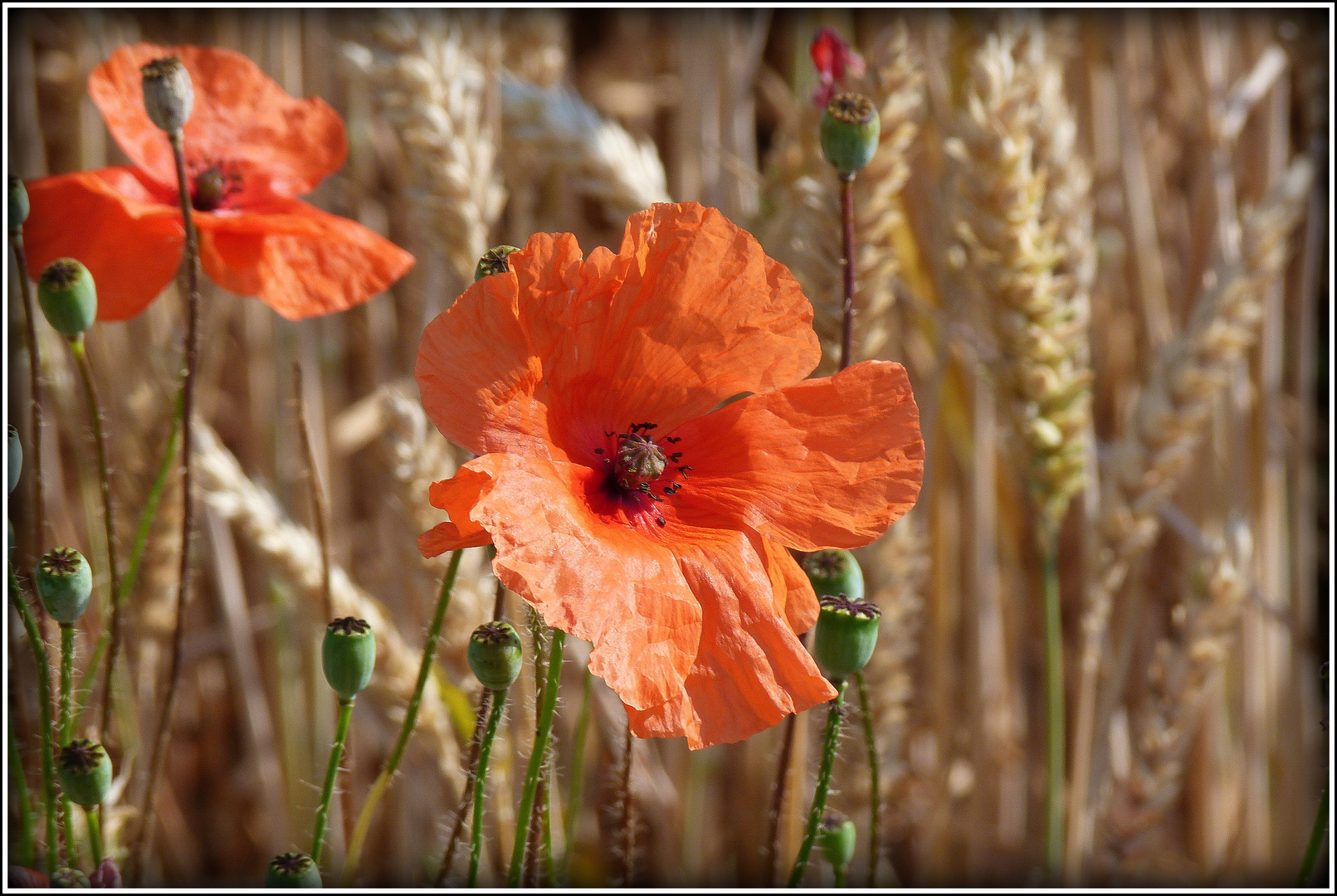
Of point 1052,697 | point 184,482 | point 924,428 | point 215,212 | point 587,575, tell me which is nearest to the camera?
point 587,575

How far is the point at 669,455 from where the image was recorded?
0.57 m

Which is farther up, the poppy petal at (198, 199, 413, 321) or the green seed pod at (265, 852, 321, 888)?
the poppy petal at (198, 199, 413, 321)

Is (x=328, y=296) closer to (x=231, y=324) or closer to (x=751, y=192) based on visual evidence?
(x=751, y=192)

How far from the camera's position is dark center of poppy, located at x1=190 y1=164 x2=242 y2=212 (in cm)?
69

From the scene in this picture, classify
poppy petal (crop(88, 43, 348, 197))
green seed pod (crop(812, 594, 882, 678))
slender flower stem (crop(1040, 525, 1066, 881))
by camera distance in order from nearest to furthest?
green seed pod (crop(812, 594, 882, 678)) < poppy petal (crop(88, 43, 348, 197)) < slender flower stem (crop(1040, 525, 1066, 881))

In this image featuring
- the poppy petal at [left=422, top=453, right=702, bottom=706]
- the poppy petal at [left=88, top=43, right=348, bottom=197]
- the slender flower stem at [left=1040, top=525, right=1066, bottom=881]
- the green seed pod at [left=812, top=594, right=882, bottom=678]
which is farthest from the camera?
the slender flower stem at [left=1040, top=525, right=1066, bottom=881]

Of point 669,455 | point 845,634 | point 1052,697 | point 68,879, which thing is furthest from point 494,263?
point 1052,697

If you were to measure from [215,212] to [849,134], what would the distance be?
1.32 ft

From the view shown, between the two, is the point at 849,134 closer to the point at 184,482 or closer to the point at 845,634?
the point at 845,634

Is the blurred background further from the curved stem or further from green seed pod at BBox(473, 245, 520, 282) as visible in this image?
green seed pod at BBox(473, 245, 520, 282)

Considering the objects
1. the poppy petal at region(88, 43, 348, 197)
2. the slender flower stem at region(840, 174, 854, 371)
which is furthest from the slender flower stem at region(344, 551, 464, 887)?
the poppy petal at region(88, 43, 348, 197)

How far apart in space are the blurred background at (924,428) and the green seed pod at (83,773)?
0.21 m

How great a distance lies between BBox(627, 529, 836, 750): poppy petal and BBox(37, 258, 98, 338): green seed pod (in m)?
0.32

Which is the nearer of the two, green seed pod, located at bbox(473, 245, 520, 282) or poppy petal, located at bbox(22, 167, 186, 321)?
green seed pod, located at bbox(473, 245, 520, 282)
